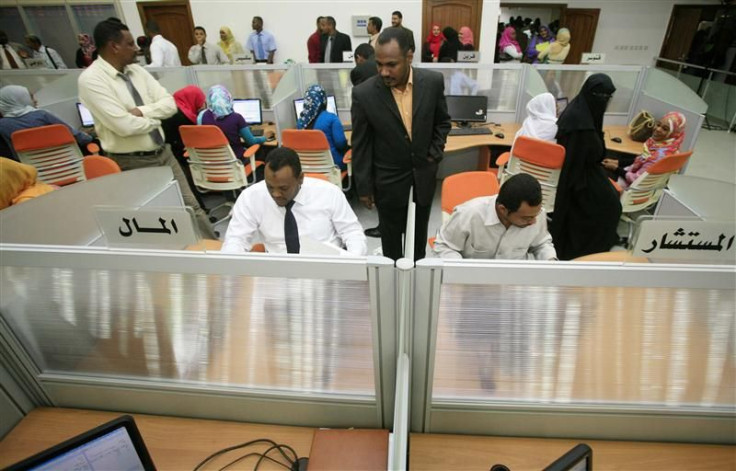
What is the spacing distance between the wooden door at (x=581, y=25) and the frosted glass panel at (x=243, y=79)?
6.97 m

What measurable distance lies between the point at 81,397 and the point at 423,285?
Result: 106cm

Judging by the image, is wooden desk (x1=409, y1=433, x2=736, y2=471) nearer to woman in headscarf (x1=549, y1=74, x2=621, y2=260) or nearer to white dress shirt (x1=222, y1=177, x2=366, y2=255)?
white dress shirt (x1=222, y1=177, x2=366, y2=255)

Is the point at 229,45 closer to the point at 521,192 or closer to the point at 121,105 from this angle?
the point at 121,105

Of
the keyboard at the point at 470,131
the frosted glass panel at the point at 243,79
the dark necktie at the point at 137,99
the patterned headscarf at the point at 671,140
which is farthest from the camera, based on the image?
the frosted glass panel at the point at 243,79

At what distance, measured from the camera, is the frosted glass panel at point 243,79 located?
3836mm

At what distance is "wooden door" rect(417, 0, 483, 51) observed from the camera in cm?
598

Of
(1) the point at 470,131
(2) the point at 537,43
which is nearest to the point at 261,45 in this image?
(1) the point at 470,131

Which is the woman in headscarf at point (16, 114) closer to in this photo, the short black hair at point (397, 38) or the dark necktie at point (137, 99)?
the dark necktie at point (137, 99)

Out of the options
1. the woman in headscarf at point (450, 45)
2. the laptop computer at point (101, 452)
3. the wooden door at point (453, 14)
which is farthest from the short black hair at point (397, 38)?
the wooden door at point (453, 14)

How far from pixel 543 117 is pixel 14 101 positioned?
3908mm

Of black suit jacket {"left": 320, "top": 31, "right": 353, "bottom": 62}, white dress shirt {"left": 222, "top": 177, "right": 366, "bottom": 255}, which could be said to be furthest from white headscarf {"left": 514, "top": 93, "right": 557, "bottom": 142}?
black suit jacket {"left": 320, "top": 31, "right": 353, "bottom": 62}

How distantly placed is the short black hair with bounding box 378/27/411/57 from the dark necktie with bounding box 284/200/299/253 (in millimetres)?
838

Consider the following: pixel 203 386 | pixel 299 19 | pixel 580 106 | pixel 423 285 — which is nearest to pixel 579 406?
pixel 423 285

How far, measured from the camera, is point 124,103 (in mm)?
2275
